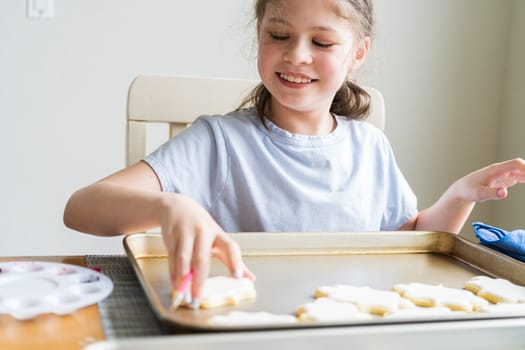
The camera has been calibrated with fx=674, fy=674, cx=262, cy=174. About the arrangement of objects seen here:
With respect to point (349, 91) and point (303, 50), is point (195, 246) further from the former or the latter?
point (349, 91)

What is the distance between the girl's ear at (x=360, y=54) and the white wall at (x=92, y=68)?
0.53 m

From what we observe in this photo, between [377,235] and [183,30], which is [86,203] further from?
[183,30]

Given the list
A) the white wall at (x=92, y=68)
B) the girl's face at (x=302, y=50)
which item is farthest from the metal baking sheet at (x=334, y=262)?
the white wall at (x=92, y=68)

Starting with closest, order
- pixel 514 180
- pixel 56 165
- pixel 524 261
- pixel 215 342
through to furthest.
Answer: pixel 215 342 < pixel 524 261 < pixel 514 180 < pixel 56 165

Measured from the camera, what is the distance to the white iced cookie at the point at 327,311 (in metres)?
0.57

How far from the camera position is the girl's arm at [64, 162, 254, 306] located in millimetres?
581

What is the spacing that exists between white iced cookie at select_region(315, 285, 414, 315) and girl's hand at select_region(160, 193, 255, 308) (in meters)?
0.09

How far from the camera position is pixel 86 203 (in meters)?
0.85

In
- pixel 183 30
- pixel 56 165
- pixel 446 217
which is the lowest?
pixel 56 165

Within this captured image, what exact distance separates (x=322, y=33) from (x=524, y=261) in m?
Answer: 0.43

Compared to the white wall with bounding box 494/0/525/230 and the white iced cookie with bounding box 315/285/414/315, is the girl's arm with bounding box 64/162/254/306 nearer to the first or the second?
the white iced cookie with bounding box 315/285/414/315

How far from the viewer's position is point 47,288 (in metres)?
0.60

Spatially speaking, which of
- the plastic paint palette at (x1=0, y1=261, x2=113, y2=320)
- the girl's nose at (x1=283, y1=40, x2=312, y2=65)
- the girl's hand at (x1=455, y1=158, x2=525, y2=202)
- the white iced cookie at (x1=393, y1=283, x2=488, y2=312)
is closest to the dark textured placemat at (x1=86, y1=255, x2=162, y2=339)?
the plastic paint palette at (x1=0, y1=261, x2=113, y2=320)

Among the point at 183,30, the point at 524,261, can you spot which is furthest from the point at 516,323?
the point at 183,30
